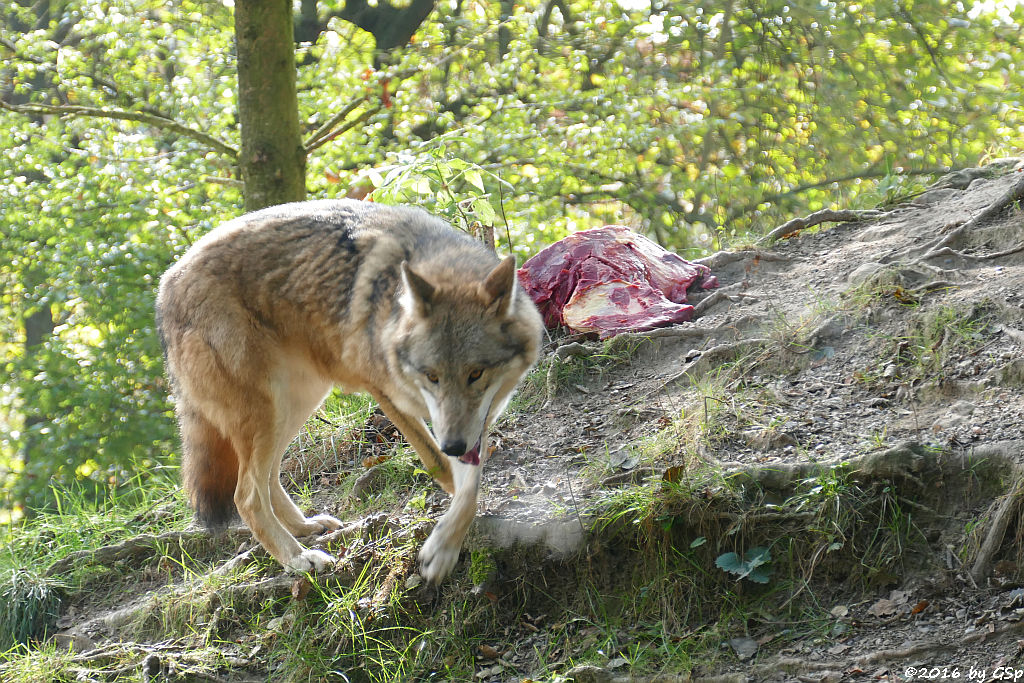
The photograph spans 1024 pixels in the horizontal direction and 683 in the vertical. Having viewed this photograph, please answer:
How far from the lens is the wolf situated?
145 inches

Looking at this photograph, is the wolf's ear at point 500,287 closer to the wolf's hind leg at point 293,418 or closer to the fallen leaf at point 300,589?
the wolf's hind leg at point 293,418

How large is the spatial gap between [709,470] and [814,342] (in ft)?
4.45

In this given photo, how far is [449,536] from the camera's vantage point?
143 inches

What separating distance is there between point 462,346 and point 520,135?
6976 millimetres

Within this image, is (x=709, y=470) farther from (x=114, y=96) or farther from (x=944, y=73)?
(x=114, y=96)

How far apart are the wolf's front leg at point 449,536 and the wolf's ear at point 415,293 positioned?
778 millimetres

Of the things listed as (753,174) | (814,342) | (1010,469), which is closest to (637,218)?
(753,174)

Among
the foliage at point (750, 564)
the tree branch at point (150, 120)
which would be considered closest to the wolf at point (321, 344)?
the foliage at point (750, 564)

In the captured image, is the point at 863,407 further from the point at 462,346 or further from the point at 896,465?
the point at 462,346

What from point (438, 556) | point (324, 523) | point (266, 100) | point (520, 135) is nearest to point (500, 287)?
point (438, 556)

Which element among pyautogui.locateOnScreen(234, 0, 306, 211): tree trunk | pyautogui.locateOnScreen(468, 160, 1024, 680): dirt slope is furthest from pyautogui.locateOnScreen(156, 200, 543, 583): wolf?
pyautogui.locateOnScreen(234, 0, 306, 211): tree trunk

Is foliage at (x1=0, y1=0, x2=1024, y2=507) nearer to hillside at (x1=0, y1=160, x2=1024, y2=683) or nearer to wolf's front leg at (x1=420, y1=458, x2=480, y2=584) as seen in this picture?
hillside at (x1=0, y1=160, x2=1024, y2=683)

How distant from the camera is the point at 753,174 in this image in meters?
10.7

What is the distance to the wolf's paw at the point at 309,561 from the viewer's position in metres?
4.07
